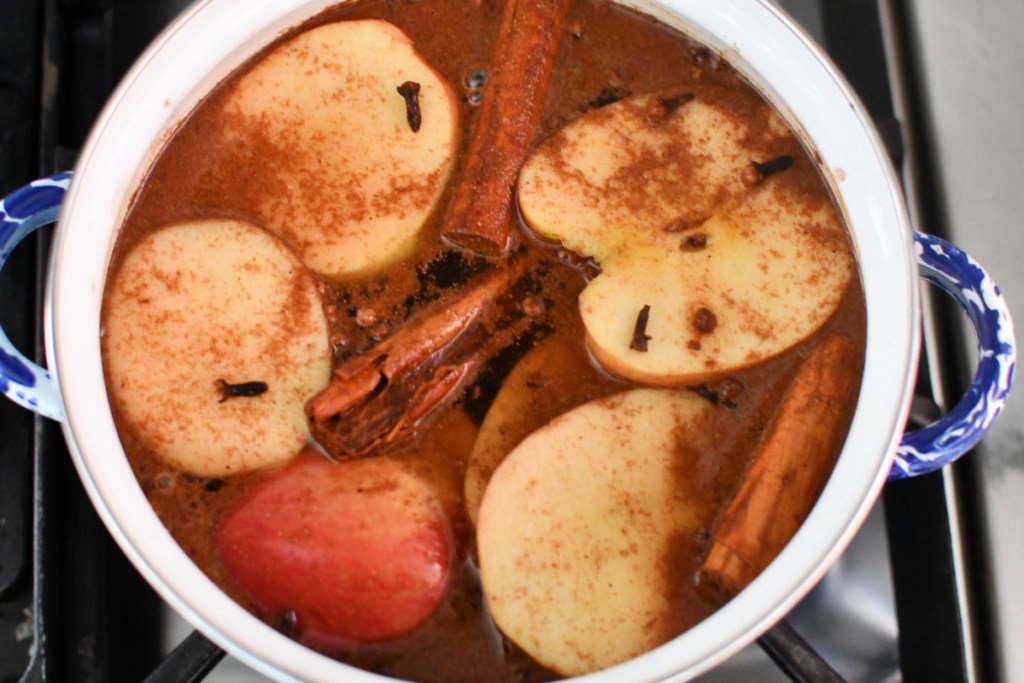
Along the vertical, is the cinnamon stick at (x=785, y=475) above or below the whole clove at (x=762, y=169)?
below

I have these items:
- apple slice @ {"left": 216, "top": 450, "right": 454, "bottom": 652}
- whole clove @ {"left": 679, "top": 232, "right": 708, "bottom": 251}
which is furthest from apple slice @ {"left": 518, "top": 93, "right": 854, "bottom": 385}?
apple slice @ {"left": 216, "top": 450, "right": 454, "bottom": 652}

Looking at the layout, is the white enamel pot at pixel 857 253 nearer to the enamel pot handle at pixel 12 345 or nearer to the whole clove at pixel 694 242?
the enamel pot handle at pixel 12 345

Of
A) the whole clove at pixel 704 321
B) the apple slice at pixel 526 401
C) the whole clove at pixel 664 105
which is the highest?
the whole clove at pixel 664 105

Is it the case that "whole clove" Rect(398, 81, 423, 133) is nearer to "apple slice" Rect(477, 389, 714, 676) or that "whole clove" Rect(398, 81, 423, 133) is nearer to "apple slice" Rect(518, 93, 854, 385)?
"apple slice" Rect(518, 93, 854, 385)

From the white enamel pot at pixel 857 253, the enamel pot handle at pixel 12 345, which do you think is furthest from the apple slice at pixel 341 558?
the enamel pot handle at pixel 12 345

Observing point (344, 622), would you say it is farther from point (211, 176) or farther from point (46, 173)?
point (46, 173)

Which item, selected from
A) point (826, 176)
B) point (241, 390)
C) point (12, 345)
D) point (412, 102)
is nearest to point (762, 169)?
point (826, 176)

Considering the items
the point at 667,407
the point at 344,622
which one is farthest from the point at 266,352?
the point at 667,407
